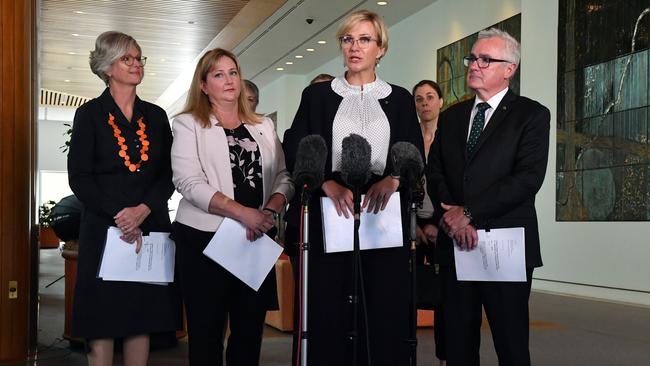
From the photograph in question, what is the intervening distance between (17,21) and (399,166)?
331 centimetres

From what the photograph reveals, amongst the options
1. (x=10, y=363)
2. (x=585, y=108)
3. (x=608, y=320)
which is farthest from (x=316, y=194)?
(x=585, y=108)

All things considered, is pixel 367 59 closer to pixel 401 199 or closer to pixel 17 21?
Answer: pixel 401 199

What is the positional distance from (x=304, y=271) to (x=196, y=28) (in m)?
13.3

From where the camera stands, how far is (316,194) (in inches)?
113

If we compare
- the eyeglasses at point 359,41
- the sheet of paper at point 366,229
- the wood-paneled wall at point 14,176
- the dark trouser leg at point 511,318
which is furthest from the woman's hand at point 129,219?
the wood-paneled wall at point 14,176

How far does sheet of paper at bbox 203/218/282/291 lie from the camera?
3.02 metres

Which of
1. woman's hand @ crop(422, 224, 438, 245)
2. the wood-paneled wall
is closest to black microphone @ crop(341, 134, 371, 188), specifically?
woman's hand @ crop(422, 224, 438, 245)

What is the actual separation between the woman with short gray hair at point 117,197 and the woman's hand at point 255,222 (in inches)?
18.7

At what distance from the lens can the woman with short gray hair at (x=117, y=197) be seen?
10.5ft

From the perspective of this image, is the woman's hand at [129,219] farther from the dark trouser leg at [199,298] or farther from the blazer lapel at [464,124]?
the blazer lapel at [464,124]

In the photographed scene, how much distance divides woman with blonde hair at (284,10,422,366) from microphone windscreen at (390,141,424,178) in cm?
15

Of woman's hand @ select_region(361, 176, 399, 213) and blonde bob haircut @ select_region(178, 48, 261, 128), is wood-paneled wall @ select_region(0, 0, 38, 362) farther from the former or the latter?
woman's hand @ select_region(361, 176, 399, 213)

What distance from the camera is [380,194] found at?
2.77 meters

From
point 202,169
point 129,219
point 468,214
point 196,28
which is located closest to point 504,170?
point 468,214
